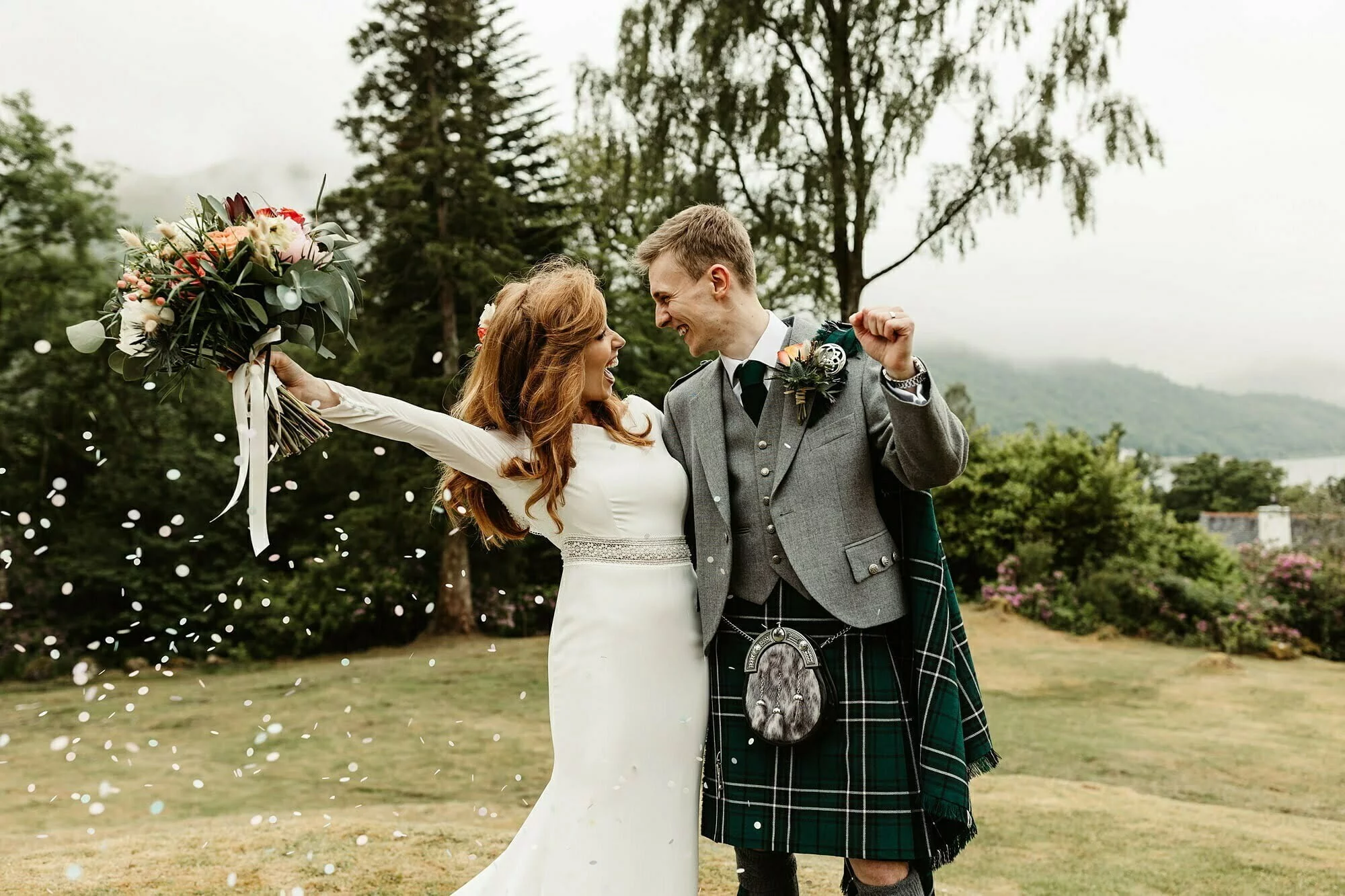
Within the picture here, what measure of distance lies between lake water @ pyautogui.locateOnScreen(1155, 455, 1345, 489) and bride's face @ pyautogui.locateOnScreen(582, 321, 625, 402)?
21847 millimetres

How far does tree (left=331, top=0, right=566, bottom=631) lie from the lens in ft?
44.1

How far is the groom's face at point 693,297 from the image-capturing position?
2.84 metres

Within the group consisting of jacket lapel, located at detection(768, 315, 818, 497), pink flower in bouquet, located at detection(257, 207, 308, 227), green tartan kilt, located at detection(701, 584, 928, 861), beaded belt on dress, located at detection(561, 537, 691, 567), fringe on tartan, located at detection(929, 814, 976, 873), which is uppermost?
pink flower in bouquet, located at detection(257, 207, 308, 227)

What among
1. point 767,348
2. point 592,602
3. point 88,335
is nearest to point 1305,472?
point 767,348

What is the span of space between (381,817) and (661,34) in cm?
931

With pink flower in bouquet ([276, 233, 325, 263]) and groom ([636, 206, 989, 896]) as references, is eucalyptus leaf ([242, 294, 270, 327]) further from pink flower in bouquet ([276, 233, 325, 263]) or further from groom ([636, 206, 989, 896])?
groom ([636, 206, 989, 896])

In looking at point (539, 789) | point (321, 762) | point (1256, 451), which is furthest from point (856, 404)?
point (1256, 451)

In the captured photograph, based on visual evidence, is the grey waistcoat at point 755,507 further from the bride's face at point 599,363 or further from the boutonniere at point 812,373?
the bride's face at point 599,363

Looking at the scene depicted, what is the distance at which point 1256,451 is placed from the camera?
15050 cm

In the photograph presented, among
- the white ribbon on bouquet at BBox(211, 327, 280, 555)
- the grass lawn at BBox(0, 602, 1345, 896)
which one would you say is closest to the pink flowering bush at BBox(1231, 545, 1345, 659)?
the grass lawn at BBox(0, 602, 1345, 896)

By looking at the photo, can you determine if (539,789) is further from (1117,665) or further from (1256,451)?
(1256,451)

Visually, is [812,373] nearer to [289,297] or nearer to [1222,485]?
[289,297]

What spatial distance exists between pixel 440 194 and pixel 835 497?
12195 millimetres

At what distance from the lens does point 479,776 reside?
7.75 meters
